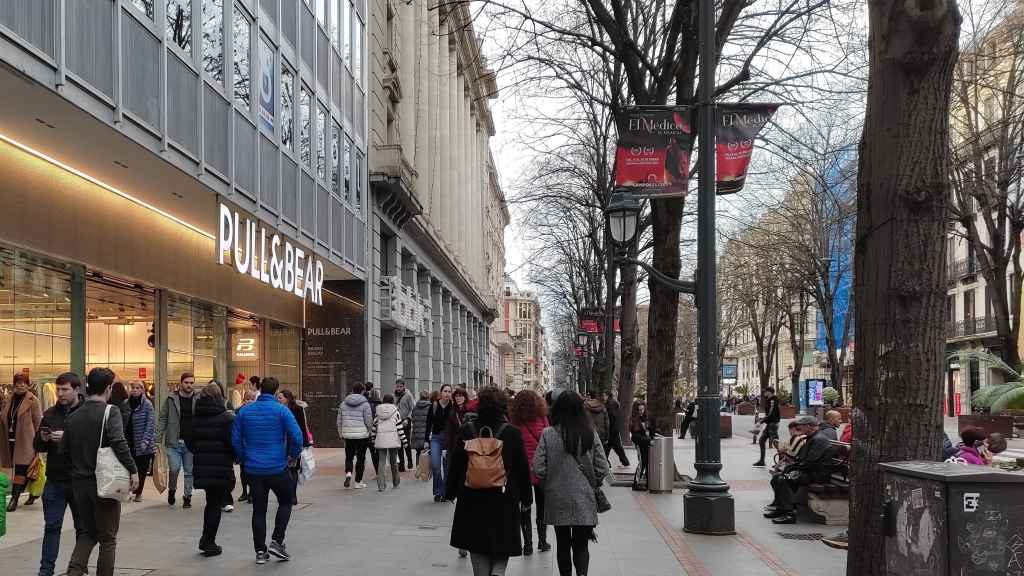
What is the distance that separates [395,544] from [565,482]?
3607mm

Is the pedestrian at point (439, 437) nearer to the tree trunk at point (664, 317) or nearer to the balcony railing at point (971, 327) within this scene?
the tree trunk at point (664, 317)

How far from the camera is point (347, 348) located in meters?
26.6

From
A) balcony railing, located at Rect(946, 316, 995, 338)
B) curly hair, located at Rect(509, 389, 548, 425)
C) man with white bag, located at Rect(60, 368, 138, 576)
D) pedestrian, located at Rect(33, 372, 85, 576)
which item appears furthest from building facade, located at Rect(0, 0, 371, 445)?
balcony railing, located at Rect(946, 316, 995, 338)

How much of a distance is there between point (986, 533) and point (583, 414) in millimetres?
3327

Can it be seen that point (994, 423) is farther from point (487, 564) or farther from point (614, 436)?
point (487, 564)

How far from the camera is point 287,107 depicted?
20062mm

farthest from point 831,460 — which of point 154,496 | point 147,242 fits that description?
point 147,242

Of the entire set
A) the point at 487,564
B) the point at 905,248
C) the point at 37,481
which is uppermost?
the point at 905,248

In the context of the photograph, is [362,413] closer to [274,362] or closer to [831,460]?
[831,460]

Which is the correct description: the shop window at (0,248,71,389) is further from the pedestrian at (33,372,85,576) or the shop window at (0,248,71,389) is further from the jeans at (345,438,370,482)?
the pedestrian at (33,372,85,576)

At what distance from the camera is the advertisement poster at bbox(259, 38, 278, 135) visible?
18250 millimetres

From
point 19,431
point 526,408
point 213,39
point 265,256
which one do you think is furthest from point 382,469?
point 526,408

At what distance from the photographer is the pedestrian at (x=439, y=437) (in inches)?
564

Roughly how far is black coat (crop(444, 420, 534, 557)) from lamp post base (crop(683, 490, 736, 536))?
184 inches
